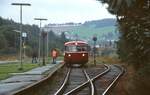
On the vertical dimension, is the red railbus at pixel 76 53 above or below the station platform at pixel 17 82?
above

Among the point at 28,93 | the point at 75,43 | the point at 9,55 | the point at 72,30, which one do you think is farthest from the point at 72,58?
Result: the point at 72,30

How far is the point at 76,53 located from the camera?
196ft

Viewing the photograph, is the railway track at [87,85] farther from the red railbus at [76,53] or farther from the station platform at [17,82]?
the red railbus at [76,53]

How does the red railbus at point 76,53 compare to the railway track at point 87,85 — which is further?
the red railbus at point 76,53

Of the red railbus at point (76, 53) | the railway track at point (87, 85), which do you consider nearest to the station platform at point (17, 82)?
A: the railway track at point (87, 85)

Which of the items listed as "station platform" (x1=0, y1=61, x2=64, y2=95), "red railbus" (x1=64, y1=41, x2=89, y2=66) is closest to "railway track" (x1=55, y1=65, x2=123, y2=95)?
"station platform" (x1=0, y1=61, x2=64, y2=95)

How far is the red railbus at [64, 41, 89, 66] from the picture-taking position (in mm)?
59250

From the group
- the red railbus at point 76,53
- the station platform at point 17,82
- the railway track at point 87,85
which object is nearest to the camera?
the station platform at point 17,82

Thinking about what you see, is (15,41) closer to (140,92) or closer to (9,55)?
(9,55)

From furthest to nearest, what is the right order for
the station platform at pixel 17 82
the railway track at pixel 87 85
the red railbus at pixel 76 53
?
the red railbus at pixel 76 53
the railway track at pixel 87 85
the station platform at pixel 17 82

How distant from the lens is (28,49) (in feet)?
468

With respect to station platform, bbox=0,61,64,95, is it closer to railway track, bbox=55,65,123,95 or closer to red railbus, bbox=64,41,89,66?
railway track, bbox=55,65,123,95

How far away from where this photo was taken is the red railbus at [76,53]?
59.2 meters

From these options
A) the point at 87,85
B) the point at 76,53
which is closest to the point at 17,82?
the point at 87,85
